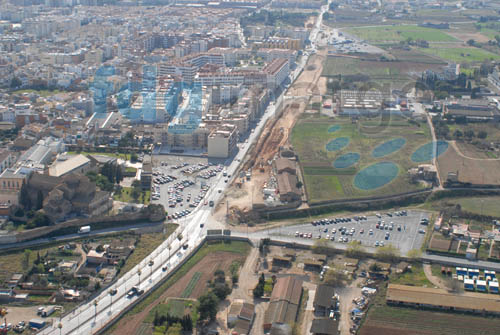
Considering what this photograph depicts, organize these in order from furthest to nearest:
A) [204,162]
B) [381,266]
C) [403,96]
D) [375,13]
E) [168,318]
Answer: [375,13] → [403,96] → [204,162] → [381,266] → [168,318]

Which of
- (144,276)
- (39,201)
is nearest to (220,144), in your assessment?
(39,201)

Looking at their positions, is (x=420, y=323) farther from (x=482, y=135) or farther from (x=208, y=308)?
(x=482, y=135)

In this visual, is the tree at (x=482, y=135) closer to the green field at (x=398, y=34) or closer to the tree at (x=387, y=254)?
the tree at (x=387, y=254)

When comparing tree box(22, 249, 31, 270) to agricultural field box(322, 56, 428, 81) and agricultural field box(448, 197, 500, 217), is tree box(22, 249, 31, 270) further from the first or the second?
agricultural field box(322, 56, 428, 81)

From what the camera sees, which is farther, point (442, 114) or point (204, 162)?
point (442, 114)

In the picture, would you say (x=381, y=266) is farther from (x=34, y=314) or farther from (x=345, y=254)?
(x=34, y=314)

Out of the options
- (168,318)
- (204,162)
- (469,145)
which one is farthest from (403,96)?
(168,318)

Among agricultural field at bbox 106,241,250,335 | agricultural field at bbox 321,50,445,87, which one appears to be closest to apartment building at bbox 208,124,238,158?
agricultural field at bbox 106,241,250,335

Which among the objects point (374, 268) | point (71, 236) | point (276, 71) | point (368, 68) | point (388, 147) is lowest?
point (71, 236)
